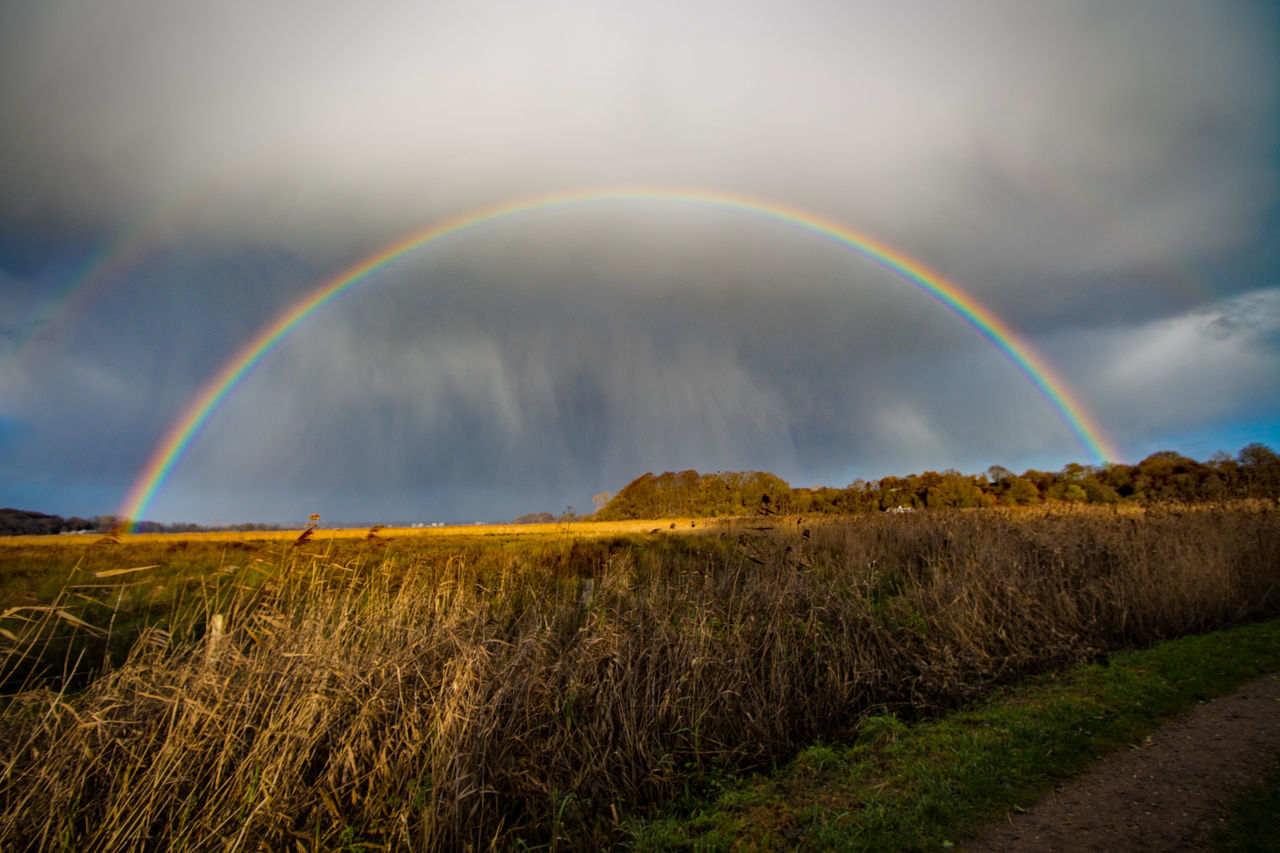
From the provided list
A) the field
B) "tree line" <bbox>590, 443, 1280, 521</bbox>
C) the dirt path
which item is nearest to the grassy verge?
the dirt path

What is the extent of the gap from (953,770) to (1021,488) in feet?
193

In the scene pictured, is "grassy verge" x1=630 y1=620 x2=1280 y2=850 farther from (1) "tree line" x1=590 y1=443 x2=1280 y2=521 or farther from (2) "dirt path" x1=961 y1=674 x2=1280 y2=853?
(1) "tree line" x1=590 y1=443 x2=1280 y2=521

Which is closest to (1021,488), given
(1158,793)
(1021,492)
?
(1021,492)

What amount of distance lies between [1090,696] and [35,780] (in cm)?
1181

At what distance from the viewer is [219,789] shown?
20.7 feet

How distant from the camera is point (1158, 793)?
18.2 ft

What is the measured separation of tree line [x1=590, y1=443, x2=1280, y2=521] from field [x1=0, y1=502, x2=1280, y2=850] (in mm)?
16327

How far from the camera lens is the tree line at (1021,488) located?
27359 millimetres

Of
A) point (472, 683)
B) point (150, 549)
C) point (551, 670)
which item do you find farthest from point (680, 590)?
point (150, 549)

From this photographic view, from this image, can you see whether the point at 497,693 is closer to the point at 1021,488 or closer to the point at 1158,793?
the point at 1158,793

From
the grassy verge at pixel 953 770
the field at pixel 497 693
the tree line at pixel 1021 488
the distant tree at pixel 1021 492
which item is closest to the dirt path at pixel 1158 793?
the grassy verge at pixel 953 770

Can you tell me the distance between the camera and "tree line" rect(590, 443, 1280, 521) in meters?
27.4

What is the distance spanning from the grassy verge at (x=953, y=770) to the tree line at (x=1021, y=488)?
19792mm

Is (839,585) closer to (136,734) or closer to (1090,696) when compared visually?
(1090,696)
